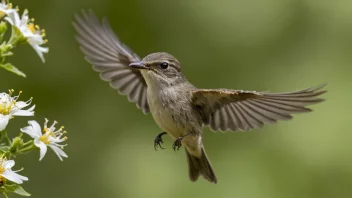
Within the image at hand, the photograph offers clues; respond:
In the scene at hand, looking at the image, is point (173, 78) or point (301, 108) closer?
point (301, 108)

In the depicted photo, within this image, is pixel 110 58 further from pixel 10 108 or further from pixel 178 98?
pixel 10 108

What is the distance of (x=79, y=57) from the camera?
15.1 feet

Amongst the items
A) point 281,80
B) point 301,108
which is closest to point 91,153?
point 281,80

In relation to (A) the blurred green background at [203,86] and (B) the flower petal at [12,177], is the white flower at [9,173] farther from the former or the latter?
(A) the blurred green background at [203,86]

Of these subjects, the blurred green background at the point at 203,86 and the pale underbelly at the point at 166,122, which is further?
the blurred green background at the point at 203,86

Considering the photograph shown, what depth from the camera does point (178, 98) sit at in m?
2.80

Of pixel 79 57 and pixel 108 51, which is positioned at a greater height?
pixel 79 57

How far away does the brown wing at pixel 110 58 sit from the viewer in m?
3.08

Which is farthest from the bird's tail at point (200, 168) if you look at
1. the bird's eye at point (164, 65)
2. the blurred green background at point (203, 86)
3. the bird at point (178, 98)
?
the blurred green background at point (203, 86)

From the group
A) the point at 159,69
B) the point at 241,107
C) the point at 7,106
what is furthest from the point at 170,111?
the point at 7,106

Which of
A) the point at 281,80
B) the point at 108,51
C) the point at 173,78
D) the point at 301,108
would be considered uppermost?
the point at 281,80

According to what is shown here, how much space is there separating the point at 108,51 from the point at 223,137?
5.00 feet

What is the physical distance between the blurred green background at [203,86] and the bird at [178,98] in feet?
3.80

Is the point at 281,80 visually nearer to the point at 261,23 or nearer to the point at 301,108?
the point at 261,23
